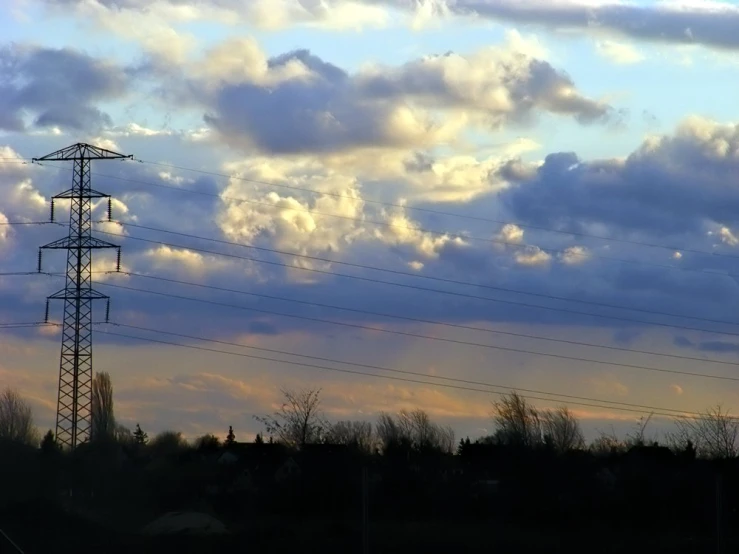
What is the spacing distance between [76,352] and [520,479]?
2240cm

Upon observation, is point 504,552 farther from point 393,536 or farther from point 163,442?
point 163,442

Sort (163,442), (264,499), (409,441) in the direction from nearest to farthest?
1. (264,499)
2. (409,441)
3. (163,442)

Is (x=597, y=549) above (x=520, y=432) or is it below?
below

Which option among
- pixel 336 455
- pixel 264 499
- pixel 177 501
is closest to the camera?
pixel 336 455

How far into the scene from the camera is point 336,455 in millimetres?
53969

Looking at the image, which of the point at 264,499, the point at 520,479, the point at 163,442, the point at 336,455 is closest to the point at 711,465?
the point at 520,479

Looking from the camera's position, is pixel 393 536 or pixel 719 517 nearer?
pixel 719 517

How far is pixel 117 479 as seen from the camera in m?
64.4

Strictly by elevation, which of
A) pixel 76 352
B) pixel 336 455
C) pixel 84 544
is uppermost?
pixel 76 352

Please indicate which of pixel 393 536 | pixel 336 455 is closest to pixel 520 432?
pixel 336 455

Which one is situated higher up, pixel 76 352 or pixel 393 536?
pixel 76 352

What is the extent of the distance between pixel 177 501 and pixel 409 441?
58.3 ft

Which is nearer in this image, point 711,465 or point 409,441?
point 711,465

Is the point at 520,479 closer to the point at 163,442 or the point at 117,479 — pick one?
the point at 117,479
